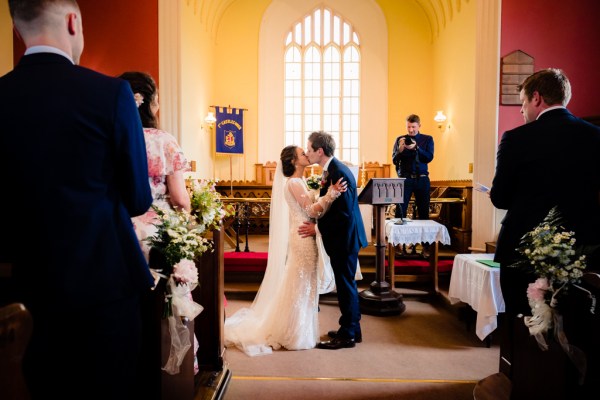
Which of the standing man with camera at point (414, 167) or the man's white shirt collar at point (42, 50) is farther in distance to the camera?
the standing man with camera at point (414, 167)

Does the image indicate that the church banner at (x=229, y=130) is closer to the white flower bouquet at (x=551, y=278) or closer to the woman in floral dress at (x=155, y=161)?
the woman in floral dress at (x=155, y=161)

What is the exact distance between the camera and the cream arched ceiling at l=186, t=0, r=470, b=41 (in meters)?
8.97

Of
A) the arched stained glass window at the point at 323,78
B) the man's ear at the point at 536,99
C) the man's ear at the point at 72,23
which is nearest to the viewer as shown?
the man's ear at the point at 72,23

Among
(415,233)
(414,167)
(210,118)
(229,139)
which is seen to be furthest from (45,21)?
(229,139)

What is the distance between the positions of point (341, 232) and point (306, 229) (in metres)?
0.30

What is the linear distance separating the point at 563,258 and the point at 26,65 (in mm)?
2081

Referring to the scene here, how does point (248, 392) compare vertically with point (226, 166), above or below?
below

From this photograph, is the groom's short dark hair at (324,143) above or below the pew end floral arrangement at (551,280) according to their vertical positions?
above

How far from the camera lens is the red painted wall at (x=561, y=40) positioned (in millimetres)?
5730

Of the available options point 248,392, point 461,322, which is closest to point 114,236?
point 248,392

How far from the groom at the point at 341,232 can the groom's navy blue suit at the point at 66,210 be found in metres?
2.38

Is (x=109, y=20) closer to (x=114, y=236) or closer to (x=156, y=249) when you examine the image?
(x=156, y=249)

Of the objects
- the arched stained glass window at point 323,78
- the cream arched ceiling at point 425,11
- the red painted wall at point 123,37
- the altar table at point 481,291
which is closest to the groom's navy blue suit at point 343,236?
the altar table at point 481,291

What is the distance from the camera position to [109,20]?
243 inches
